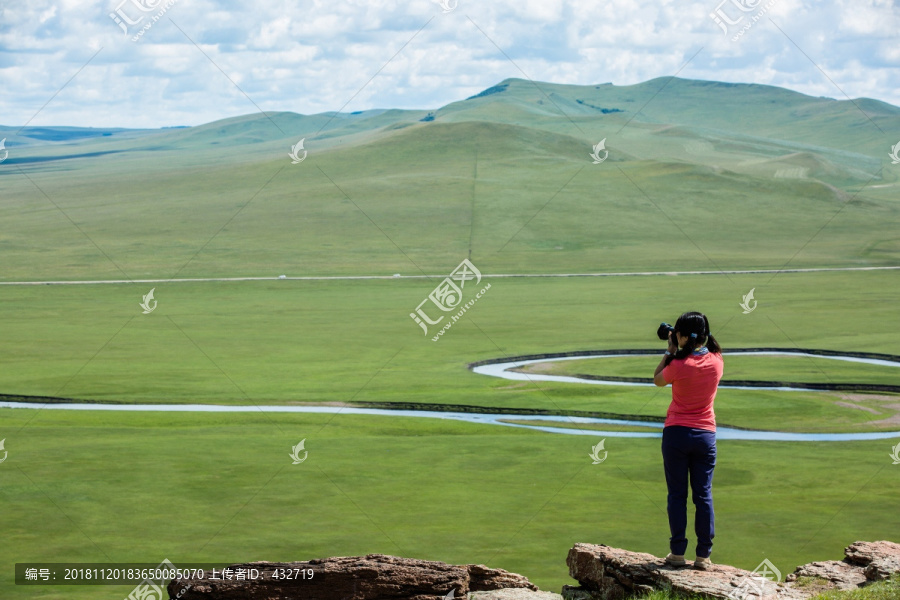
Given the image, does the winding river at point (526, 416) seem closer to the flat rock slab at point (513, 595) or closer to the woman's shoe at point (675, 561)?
the woman's shoe at point (675, 561)

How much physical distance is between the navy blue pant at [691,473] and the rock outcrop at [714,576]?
0.33 metres

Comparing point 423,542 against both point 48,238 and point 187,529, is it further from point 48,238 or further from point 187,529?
point 48,238

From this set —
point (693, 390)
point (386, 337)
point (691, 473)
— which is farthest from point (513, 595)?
point (386, 337)

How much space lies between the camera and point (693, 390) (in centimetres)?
1033

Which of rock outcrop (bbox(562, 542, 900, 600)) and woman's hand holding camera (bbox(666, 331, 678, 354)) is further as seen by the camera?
woman's hand holding camera (bbox(666, 331, 678, 354))

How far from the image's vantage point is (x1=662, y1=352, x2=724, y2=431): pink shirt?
33.9 ft

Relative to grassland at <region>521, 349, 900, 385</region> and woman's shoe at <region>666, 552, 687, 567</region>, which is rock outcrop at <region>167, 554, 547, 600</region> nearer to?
woman's shoe at <region>666, 552, 687, 567</region>

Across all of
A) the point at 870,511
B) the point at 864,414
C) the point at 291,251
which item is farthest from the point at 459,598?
the point at 291,251

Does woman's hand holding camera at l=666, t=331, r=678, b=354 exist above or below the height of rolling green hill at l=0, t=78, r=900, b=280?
below

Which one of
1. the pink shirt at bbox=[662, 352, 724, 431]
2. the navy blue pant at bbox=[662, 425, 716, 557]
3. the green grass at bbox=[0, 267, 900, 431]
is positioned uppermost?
the green grass at bbox=[0, 267, 900, 431]

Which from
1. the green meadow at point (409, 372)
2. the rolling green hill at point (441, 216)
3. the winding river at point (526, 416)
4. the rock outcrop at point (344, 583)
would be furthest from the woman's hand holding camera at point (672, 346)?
the rolling green hill at point (441, 216)

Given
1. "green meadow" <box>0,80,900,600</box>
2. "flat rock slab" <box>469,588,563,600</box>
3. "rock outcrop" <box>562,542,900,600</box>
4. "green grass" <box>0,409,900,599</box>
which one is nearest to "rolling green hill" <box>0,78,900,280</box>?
"green meadow" <box>0,80,900,600</box>

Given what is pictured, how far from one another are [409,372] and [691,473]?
109 ft

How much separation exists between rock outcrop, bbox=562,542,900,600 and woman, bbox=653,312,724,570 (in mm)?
461
